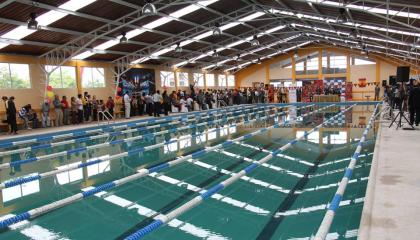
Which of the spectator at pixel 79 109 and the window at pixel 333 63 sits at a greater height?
the window at pixel 333 63

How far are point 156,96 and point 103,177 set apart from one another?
11.4 meters

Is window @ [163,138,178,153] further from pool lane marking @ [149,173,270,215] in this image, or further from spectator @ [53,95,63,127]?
spectator @ [53,95,63,127]

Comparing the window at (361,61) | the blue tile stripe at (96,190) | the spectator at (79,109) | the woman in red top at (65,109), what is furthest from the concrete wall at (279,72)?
the blue tile stripe at (96,190)

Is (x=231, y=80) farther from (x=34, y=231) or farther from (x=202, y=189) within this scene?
(x=34, y=231)

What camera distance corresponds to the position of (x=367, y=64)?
29922 mm

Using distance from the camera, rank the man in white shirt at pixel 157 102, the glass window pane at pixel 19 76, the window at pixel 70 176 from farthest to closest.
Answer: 1. the man in white shirt at pixel 157 102
2. the glass window pane at pixel 19 76
3. the window at pixel 70 176

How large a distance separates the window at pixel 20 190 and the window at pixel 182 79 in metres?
19.6

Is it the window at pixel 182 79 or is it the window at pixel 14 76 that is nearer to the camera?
the window at pixel 14 76

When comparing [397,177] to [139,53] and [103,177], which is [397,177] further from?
[139,53]

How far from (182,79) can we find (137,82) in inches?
228

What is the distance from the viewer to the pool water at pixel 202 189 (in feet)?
12.1

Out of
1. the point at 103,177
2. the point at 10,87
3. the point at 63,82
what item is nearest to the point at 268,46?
the point at 63,82

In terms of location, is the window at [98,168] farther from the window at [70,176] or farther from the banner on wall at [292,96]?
the banner on wall at [292,96]

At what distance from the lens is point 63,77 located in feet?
54.2
